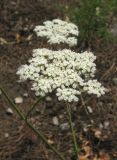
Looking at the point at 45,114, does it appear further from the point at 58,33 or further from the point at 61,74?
the point at 61,74

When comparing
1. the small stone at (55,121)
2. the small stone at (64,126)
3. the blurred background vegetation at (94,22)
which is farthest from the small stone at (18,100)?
the blurred background vegetation at (94,22)

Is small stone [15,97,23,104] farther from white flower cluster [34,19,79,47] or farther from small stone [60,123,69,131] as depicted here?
white flower cluster [34,19,79,47]

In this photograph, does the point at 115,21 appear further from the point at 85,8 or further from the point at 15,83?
the point at 15,83

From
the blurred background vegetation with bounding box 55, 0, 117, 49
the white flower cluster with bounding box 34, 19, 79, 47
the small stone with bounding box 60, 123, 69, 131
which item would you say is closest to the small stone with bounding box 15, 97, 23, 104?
the small stone with bounding box 60, 123, 69, 131

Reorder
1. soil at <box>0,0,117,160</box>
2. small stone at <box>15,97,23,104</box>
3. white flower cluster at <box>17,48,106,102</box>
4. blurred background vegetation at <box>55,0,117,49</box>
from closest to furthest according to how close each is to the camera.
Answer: white flower cluster at <box>17,48,106,102</box> < soil at <box>0,0,117,160</box> < small stone at <box>15,97,23,104</box> < blurred background vegetation at <box>55,0,117,49</box>

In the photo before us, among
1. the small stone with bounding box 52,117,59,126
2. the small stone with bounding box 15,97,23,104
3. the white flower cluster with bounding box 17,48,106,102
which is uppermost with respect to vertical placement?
the small stone with bounding box 15,97,23,104

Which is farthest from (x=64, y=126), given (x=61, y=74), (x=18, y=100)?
(x=61, y=74)

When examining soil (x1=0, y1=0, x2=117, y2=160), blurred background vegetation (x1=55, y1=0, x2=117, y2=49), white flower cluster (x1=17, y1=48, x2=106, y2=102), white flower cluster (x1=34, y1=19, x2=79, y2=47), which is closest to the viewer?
white flower cluster (x1=17, y1=48, x2=106, y2=102)
